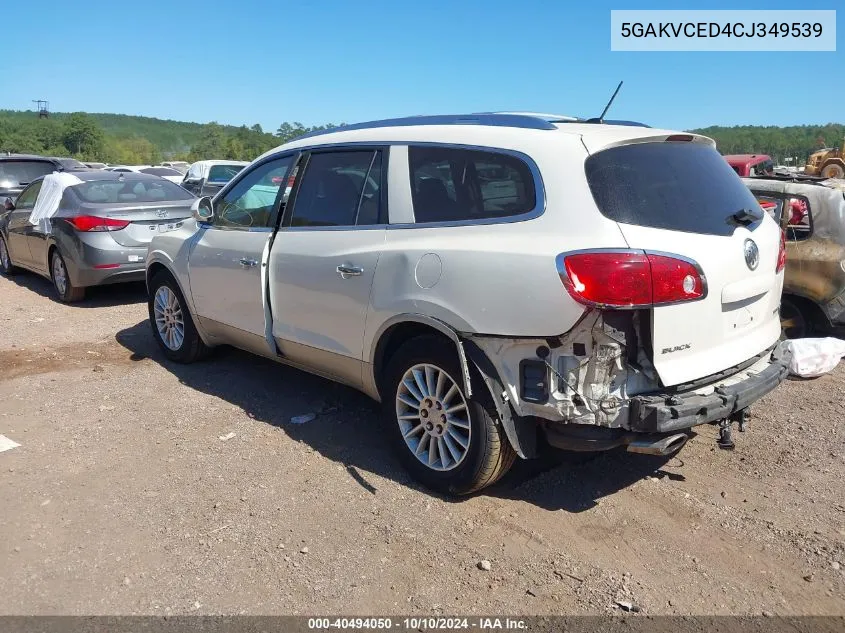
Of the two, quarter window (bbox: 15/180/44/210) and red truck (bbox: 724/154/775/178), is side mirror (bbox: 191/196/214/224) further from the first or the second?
red truck (bbox: 724/154/775/178)

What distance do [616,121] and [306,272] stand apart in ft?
6.69

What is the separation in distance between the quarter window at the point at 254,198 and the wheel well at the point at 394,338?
1432mm

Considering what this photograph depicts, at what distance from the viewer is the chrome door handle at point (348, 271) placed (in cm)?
408

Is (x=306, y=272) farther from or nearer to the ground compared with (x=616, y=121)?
nearer to the ground

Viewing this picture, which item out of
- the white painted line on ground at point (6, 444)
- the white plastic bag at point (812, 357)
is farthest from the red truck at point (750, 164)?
the white painted line on ground at point (6, 444)

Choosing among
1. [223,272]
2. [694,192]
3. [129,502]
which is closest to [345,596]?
[129,502]

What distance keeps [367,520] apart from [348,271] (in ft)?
4.54

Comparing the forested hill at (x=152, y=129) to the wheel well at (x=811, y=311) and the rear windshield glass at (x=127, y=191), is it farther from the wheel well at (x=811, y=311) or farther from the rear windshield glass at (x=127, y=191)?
the wheel well at (x=811, y=311)

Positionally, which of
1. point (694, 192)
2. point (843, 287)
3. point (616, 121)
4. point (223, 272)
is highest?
point (616, 121)

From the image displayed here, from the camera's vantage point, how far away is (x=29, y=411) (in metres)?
5.30

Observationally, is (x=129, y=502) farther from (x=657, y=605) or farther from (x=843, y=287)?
(x=843, y=287)

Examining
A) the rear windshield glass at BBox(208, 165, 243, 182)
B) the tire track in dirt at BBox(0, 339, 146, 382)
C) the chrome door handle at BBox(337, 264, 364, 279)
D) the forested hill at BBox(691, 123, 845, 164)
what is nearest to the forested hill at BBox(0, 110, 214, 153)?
the forested hill at BBox(691, 123, 845, 164)

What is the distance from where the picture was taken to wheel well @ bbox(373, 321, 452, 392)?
381cm

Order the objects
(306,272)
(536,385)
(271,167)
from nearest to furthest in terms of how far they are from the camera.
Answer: (536,385)
(306,272)
(271,167)
